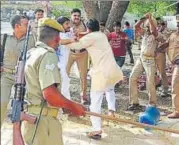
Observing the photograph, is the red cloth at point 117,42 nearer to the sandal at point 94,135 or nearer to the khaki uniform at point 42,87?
the sandal at point 94,135

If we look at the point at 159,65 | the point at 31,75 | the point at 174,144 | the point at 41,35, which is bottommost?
the point at 174,144

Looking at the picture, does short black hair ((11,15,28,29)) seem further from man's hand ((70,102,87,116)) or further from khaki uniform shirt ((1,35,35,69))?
man's hand ((70,102,87,116))

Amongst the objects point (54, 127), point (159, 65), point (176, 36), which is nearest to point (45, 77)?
point (54, 127)

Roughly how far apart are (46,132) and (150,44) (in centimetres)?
441

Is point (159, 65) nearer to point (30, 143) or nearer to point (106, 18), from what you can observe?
point (106, 18)

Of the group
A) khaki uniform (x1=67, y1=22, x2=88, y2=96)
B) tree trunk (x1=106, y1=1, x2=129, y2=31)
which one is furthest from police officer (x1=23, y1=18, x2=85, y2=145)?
tree trunk (x1=106, y1=1, x2=129, y2=31)

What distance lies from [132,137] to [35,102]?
2936 millimetres

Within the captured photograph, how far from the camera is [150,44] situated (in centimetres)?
822

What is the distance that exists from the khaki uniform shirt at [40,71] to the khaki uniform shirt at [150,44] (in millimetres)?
4270

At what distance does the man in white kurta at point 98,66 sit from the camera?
6445 millimetres

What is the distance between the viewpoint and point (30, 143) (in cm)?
428

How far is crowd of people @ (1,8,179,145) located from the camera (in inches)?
160

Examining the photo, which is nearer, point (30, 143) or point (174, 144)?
point (30, 143)

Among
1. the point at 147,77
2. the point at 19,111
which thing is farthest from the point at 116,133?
the point at 19,111
